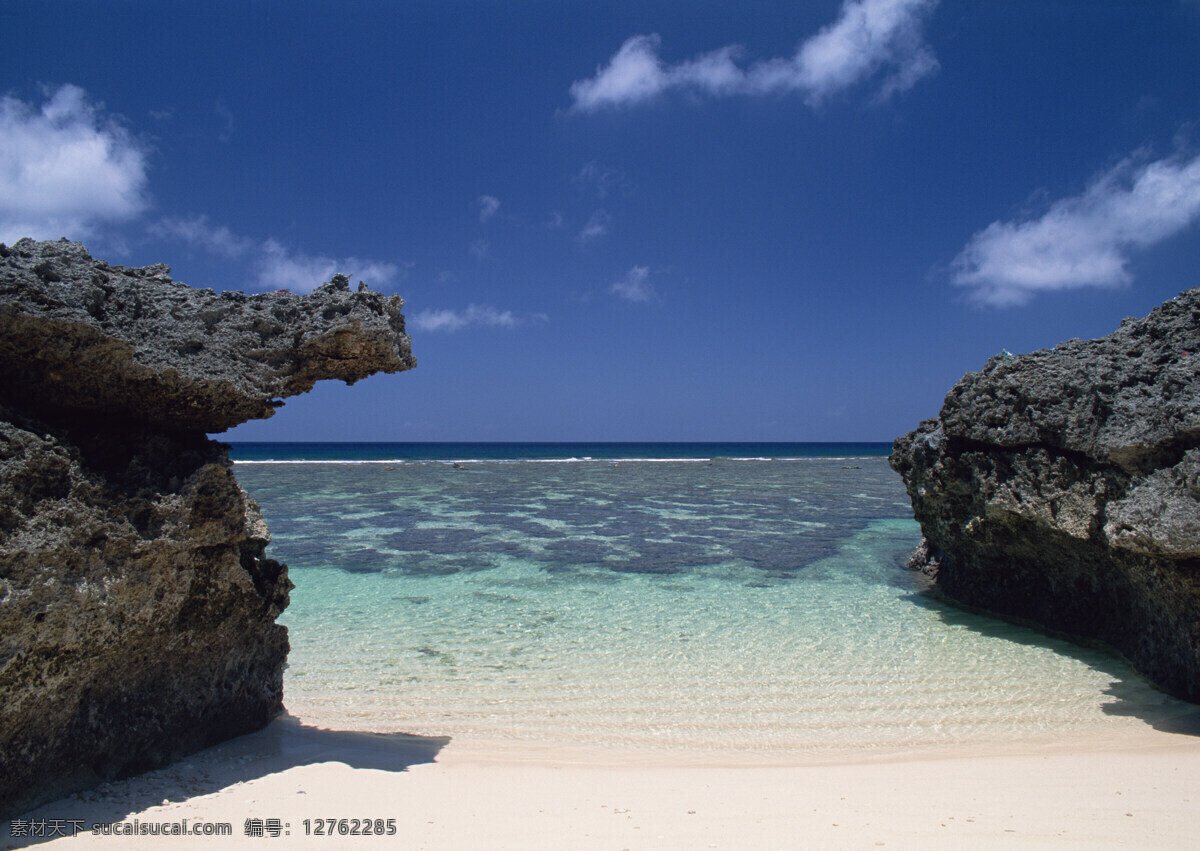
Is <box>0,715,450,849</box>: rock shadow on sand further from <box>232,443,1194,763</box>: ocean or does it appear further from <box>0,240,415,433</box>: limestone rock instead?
<box>0,240,415,433</box>: limestone rock

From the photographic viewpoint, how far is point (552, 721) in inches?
215

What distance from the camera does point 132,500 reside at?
3.86 meters

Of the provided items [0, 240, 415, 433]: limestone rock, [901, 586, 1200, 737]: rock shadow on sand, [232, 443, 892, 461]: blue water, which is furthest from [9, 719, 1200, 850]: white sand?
[232, 443, 892, 461]: blue water

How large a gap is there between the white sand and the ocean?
1.91ft

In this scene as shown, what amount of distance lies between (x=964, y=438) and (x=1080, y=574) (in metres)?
1.97

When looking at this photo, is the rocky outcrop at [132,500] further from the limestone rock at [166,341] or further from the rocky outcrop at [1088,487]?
the rocky outcrop at [1088,487]

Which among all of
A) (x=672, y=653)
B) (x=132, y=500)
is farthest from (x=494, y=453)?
(x=132, y=500)

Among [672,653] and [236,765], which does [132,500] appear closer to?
[236,765]

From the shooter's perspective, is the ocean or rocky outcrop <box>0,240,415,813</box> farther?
the ocean

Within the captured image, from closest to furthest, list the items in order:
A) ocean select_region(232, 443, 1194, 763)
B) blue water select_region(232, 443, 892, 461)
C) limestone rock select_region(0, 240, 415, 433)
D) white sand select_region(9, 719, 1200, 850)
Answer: white sand select_region(9, 719, 1200, 850), limestone rock select_region(0, 240, 415, 433), ocean select_region(232, 443, 1194, 763), blue water select_region(232, 443, 892, 461)

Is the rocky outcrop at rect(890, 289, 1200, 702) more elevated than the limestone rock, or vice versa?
the limestone rock

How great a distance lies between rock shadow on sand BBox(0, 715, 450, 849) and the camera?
3451mm

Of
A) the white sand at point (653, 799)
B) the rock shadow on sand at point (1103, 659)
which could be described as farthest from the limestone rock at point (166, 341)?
the rock shadow on sand at point (1103, 659)

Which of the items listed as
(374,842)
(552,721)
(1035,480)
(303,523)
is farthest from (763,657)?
(303,523)
